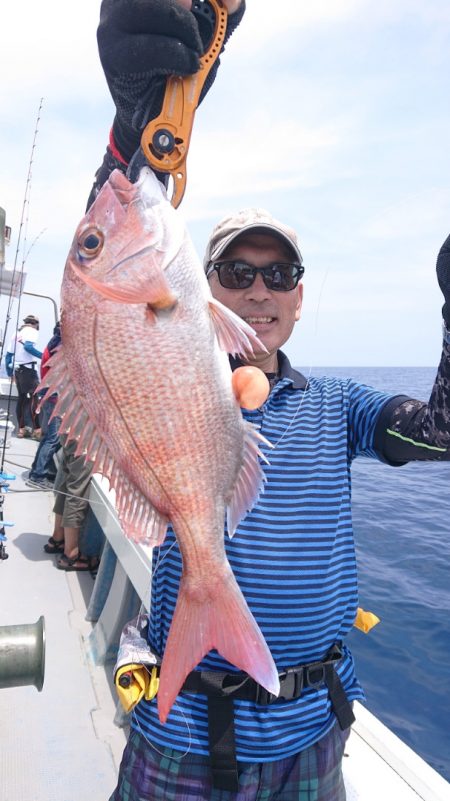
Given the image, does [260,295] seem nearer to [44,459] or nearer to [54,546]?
[54,546]

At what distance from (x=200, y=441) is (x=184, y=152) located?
776 mm

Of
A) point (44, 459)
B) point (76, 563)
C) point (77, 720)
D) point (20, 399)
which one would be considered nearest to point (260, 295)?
point (77, 720)

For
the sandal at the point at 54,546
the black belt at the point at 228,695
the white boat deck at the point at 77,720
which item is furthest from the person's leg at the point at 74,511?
the black belt at the point at 228,695

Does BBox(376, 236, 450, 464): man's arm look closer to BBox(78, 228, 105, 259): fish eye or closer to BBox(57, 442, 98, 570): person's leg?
BBox(78, 228, 105, 259): fish eye

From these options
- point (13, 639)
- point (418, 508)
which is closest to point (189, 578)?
point (13, 639)

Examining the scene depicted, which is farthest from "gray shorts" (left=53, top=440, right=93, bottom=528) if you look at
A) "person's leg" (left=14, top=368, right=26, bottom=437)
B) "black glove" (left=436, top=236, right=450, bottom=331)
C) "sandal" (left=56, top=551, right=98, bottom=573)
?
"person's leg" (left=14, top=368, right=26, bottom=437)

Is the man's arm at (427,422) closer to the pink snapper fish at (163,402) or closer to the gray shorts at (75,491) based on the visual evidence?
the pink snapper fish at (163,402)

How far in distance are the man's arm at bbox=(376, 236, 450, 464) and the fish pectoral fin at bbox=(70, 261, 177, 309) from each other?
0.88m

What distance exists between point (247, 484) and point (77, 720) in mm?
2642

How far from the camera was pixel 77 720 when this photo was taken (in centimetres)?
321

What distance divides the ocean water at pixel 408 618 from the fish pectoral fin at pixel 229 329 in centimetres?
411

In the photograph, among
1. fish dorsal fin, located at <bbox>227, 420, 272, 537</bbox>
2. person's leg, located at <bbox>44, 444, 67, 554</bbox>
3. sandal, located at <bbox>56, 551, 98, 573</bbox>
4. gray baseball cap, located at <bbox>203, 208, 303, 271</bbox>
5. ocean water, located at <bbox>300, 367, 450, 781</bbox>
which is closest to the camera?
fish dorsal fin, located at <bbox>227, 420, 272, 537</bbox>

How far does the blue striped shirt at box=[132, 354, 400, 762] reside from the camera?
1.61 m

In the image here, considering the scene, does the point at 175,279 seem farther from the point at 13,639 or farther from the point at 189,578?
the point at 13,639
